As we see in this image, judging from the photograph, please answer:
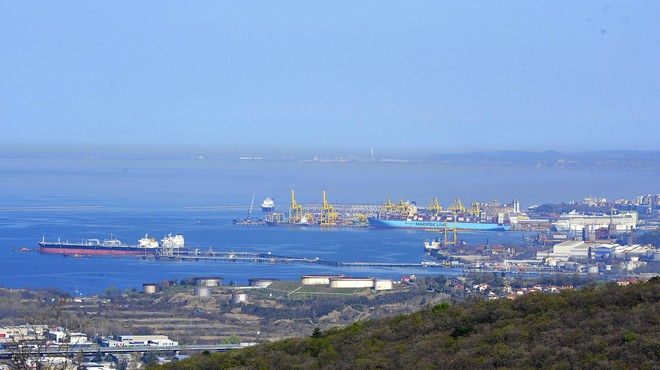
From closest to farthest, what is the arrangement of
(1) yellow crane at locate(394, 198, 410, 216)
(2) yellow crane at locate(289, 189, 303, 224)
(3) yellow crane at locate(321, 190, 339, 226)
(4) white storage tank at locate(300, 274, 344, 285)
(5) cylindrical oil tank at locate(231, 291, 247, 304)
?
(5) cylindrical oil tank at locate(231, 291, 247, 304) → (4) white storage tank at locate(300, 274, 344, 285) → (3) yellow crane at locate(321, 190, 339, 226) → (2) yellow crane at locate(289, 189, 303, 224) → (1) yellow crane at locate(394, 198, 410, 216)

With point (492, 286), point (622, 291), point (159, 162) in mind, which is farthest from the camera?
point (159, 162)

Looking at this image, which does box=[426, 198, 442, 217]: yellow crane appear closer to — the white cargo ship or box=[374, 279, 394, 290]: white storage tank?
the white cargo ship

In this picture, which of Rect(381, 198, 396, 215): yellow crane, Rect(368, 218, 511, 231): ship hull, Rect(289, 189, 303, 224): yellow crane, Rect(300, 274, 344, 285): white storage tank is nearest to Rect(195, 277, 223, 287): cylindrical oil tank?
Rect(300, 274, 344, 285): white storage tank

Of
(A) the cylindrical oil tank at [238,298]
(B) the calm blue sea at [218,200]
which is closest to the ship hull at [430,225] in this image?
(B) the calm blue sea at [218,200]

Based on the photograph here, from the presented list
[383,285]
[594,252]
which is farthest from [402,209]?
[383,285]

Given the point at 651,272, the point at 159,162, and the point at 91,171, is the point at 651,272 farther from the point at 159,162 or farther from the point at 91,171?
the point at 159,162

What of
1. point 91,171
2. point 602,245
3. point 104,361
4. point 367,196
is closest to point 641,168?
point 367,196
